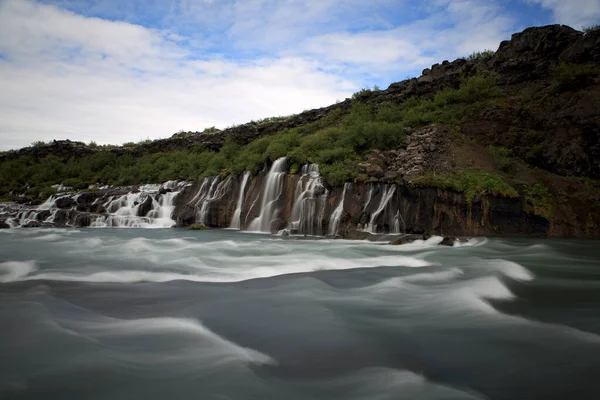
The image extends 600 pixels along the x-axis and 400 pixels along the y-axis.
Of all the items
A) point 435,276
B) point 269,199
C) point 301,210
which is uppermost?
point 269,199

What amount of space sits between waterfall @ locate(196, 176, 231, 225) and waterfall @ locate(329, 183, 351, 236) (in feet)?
25.4

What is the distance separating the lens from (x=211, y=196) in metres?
22.0

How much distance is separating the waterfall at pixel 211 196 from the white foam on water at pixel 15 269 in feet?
39.6

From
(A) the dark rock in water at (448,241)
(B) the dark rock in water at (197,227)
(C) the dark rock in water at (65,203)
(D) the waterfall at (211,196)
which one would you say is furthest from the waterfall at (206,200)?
(A) the dark rock in water at (448,241)

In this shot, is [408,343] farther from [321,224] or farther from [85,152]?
[85,152]

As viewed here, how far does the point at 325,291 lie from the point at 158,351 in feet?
10.4

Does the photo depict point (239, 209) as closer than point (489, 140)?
No

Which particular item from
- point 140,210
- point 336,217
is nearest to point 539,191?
point 336,217

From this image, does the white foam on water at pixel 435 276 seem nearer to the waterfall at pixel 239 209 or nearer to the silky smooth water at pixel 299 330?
→ the silky smooth water at pixel 299 330

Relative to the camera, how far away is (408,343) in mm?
4422

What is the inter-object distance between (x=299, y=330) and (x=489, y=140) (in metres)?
15.9

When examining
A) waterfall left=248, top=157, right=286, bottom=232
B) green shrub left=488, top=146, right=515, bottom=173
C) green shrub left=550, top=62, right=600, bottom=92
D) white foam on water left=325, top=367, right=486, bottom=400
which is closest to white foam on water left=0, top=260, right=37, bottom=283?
white foam on water left=325, top=367, right=486, bottom=400

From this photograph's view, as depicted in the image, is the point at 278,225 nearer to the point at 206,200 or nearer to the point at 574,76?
the point at 206,200

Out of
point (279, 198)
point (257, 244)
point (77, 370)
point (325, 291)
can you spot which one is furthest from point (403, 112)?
point (77, 370)
